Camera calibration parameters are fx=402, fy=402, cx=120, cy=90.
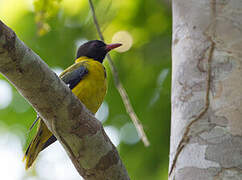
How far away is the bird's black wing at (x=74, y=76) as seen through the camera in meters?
3.89

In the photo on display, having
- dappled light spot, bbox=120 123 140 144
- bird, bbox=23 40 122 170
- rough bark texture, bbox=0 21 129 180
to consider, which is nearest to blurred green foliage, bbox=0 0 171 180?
dappled light spot, bbox=120 123 140 144

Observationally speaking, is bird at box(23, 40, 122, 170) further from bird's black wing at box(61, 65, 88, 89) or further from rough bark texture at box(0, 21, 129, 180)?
rough bark texture at box(0, 21, 129, 180)

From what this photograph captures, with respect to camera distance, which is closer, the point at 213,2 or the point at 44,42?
the point at 213,2

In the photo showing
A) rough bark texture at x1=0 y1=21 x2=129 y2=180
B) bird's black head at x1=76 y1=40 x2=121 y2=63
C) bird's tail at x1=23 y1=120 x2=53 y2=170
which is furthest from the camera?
bird's black head at x1=76 y1=40 x2=121 y2=63

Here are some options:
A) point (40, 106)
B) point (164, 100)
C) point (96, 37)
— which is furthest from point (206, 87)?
point (96, 37)

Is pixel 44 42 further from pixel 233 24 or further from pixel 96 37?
pixel 233 24

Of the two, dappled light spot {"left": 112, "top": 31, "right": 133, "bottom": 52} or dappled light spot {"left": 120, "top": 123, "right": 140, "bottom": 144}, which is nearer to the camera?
dappled light spot {"left": 120, "top": 123, "right": 140, "bottom": 144}

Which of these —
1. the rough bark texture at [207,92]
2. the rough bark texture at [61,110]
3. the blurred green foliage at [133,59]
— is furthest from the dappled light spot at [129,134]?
the rough bark texture at [61,110]

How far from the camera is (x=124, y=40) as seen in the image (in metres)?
5.05

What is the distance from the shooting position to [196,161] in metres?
2.19

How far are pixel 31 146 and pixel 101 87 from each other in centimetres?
88

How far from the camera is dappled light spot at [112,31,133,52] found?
502cm

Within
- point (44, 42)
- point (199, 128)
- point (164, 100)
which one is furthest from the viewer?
point (44, 42)

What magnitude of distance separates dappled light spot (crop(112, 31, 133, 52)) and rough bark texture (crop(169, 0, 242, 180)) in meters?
2.32
